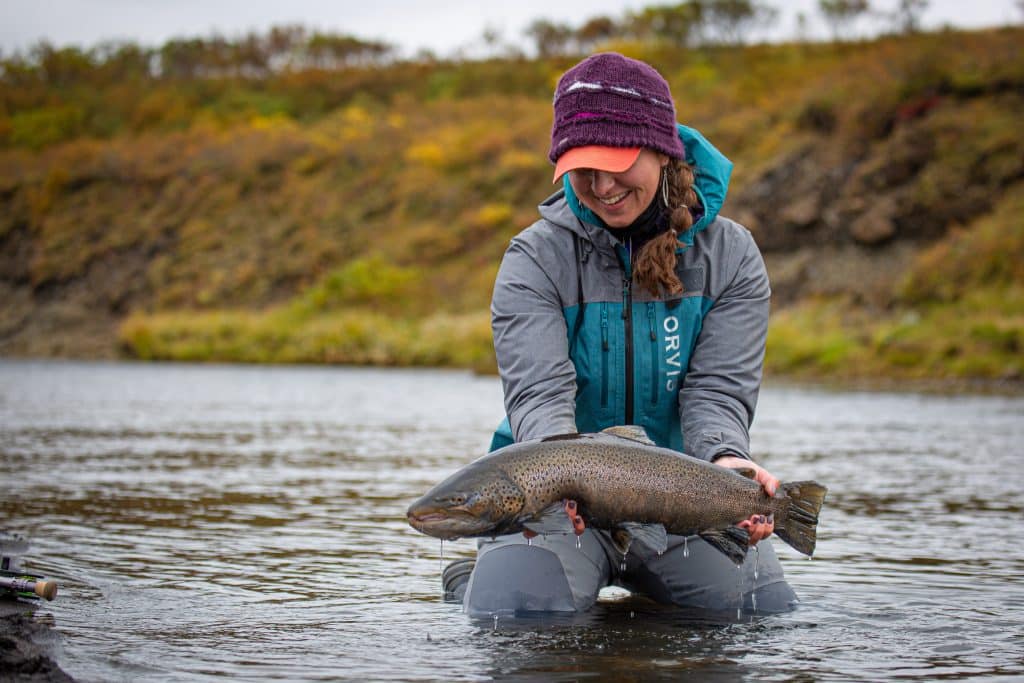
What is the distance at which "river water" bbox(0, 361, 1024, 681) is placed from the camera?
13.5 feet

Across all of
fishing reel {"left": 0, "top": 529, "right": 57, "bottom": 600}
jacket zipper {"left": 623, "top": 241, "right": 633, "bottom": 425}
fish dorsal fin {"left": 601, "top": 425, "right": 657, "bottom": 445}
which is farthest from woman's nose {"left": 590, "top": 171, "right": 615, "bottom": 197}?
fishing reel {"left": 0, "top": 529, "right": 57, "bottom": 600}

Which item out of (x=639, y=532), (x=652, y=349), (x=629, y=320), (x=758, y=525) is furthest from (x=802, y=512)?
(x=629, y=320)

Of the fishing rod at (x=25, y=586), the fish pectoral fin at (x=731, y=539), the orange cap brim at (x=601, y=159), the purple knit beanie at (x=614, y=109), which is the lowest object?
the fishing rod at (x=25, y=586)

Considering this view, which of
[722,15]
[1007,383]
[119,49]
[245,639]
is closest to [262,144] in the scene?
[722,15]

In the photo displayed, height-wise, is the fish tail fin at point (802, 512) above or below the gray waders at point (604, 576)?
above

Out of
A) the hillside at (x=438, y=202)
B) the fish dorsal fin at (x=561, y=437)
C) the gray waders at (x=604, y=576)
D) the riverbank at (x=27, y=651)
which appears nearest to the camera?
the riverbank at (x=27, y=651)

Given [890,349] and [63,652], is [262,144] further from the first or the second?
[63,652]

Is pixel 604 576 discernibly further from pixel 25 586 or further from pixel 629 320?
pixel 25 586

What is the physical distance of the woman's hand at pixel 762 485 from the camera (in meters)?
4.09

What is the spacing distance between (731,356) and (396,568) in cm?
240

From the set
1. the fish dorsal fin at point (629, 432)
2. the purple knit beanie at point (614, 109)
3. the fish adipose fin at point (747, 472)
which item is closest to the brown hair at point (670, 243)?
the purple knit beanie at point (614, 109)

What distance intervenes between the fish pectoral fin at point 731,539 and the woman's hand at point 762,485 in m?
0.02

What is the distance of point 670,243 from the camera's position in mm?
4375

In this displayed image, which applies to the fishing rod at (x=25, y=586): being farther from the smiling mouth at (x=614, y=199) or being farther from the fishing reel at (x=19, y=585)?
the smiling mouth at (x=614, y=199)
